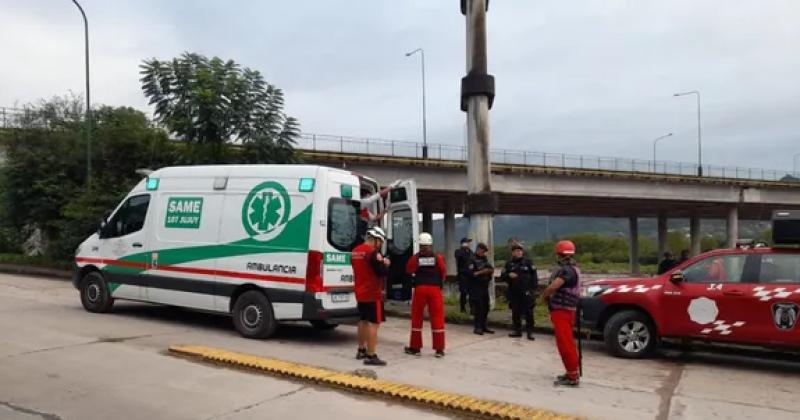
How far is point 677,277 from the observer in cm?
898

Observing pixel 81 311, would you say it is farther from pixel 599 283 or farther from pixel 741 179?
pixel 741 179

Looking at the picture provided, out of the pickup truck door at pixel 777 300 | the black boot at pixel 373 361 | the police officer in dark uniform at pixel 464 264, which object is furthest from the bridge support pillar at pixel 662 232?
the black boot at pixel 373 361

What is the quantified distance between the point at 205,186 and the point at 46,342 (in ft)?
10.3

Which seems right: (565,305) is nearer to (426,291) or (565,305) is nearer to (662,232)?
(426,291)

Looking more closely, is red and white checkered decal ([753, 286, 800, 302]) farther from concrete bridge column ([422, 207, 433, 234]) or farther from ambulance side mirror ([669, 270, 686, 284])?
concrete bridge column ([422, 207, 433, 234])

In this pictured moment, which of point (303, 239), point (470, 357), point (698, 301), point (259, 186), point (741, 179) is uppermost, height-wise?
point (741, 179)

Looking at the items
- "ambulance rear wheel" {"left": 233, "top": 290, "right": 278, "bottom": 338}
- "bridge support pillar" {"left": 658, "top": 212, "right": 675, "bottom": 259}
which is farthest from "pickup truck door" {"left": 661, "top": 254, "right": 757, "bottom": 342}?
"bridge support pillar" {"left": 658, "top": 212, "right": 675, "bottom": 259}

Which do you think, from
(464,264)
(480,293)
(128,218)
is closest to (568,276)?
(480,293)

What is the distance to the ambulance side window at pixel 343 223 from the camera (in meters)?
9.38

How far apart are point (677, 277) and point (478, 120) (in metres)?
6.91

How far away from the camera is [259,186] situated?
9750mm

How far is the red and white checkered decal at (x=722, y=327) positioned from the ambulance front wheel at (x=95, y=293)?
30.7 ft

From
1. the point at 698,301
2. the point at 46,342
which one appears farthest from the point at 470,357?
the point at 46,342

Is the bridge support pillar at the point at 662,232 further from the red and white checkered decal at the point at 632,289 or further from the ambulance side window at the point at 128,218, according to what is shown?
the ambulance side window at the point at 128,218
